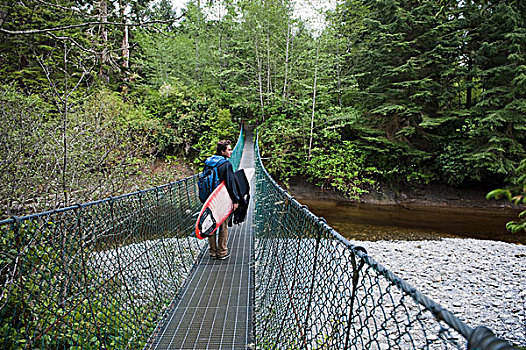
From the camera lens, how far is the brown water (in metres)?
6.76

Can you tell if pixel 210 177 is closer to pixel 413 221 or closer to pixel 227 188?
pixel 227 188

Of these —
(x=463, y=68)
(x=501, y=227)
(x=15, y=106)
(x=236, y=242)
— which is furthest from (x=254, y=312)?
(x=463, y=68)

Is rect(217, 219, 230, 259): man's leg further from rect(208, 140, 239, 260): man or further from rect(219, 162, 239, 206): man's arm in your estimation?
rect(219, 162, 239, 206): man's arm

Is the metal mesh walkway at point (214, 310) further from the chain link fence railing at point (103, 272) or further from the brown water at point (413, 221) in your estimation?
the brown water at point (413, 221)

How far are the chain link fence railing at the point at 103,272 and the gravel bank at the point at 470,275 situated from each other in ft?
10.8

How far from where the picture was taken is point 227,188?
286 cm

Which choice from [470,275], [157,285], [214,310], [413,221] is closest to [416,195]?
[413,221]

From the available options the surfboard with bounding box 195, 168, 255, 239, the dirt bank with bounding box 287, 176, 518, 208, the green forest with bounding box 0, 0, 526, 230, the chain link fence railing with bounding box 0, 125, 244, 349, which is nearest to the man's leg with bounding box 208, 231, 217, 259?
the chain link fence railing with bounding box 0, 125, 244, 349

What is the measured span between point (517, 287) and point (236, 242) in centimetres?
393

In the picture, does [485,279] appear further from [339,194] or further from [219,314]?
[339,194]

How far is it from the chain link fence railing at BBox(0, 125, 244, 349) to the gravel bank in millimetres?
3303

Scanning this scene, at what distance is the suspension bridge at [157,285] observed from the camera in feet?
4.62

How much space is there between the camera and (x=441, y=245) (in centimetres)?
592

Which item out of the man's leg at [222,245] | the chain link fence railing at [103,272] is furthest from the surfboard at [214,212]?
the chain link fence railing at [103,272]
